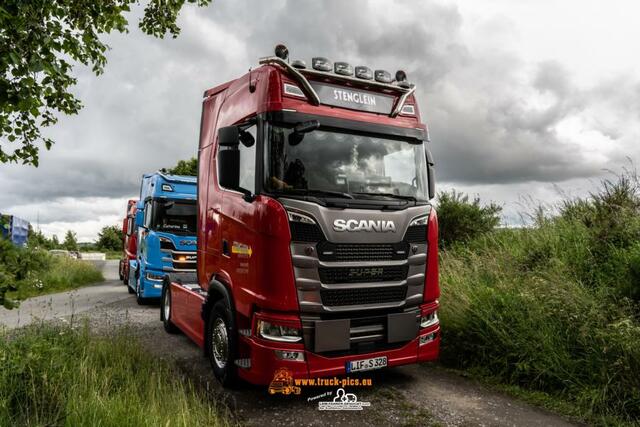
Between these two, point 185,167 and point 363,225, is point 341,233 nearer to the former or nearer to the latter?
point 363,225

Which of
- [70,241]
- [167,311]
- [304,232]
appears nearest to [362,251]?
[304,232]

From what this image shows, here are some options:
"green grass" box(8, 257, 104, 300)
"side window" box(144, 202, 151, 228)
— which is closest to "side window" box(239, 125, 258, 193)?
"side window" box(144, 202, 151, 228)

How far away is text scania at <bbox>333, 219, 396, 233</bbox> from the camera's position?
4.32m

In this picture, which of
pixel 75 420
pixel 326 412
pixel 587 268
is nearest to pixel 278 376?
pixel 326 412

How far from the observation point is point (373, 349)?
179 inches

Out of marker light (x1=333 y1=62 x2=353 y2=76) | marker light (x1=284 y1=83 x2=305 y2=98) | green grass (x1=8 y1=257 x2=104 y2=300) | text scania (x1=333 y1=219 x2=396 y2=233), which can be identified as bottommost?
green grass (x1=8 y1=257 x2=104 y2=300)

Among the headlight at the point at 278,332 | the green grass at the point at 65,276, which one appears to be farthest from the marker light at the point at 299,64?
the green grass at the point at 65,276

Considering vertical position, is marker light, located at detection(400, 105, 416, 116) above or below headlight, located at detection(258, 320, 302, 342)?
above

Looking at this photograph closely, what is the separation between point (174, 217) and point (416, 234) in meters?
7.46

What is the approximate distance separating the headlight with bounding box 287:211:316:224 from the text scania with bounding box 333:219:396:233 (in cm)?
26

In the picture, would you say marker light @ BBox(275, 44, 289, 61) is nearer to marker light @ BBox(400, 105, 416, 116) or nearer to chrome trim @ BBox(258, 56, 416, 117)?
chrome trim @ BBox(258, 56, 416, 117)

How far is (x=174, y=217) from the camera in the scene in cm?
1072

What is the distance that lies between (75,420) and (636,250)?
643cm

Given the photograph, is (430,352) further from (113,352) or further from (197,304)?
(113,352)
